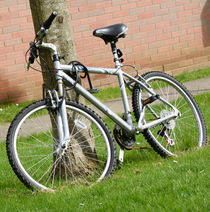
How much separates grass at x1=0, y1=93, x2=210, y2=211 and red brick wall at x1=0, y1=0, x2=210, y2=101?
15.3 ft

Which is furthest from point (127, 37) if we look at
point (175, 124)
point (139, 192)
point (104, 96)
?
point (139, 192)

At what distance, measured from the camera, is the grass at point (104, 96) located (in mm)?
8695

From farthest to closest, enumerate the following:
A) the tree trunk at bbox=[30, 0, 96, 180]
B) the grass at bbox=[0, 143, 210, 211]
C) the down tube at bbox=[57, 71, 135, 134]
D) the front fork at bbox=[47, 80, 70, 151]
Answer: the tree trunk at bbox=[30, 0, 96, 180] → the down tube at bbox=[57, 71, 135, 134] → the front fork at bbox=[47, 80, 70, 151] → the grass at bbox=[0, 143, 210, 211]

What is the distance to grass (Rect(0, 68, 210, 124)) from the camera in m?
8.70

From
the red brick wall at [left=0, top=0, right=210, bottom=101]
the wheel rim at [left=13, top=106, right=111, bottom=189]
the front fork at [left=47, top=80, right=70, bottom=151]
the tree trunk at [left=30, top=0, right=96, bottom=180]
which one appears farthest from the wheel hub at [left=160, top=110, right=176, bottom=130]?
the red brick wall at [left=0, top=0, right=210, bottom=101]

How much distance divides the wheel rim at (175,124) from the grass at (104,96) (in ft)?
11.9

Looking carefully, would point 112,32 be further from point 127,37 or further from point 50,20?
point 127,37

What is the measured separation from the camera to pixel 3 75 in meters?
9.23

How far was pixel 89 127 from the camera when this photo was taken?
4.89 metres

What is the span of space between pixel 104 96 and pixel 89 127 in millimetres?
4723

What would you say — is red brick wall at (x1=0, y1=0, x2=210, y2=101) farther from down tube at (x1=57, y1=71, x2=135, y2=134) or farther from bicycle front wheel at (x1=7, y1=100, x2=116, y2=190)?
down tube at (x1=57, y1=71, x2=135, y2=134)

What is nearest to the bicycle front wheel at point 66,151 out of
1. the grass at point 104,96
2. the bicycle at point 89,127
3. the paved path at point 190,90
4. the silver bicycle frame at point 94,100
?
the bicycle at point 89,127

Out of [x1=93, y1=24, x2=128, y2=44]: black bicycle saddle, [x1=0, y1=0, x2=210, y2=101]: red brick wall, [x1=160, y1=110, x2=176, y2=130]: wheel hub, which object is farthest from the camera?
[x1=0, y1=0, x2=210, y2=101]: red brick wall

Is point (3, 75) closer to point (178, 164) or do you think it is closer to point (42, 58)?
point (42, 58)
